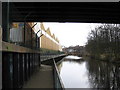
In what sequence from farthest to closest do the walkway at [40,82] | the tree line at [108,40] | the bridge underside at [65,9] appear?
1. the tree line at [108,40]
2. the bridge underside at [65,9]
3. the walkway at [40,82]

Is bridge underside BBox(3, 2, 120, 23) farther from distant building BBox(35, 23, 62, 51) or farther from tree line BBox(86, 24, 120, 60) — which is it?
tree line BBox(86, 24, 120, 60)

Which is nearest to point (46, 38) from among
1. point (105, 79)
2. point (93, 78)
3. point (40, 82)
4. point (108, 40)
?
point (108, 40)

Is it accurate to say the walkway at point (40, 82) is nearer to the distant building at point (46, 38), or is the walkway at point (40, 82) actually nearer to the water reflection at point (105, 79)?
the water reflection at point (105, 79)

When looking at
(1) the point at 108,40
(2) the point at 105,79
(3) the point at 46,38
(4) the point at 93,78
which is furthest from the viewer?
(3) the point at 46,38

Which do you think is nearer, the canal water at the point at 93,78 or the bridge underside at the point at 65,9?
the bridge underside at the point at 65,9

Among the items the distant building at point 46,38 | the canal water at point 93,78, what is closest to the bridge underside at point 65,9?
the canal water at point 93,78

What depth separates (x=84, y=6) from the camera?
15094 mm

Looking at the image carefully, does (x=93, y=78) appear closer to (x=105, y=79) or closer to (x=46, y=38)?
(x=105, y=79)

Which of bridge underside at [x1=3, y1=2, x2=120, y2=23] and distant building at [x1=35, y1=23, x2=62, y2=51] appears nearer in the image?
bridge underside at [x1=3, y1=2, x2=120, y2=23]

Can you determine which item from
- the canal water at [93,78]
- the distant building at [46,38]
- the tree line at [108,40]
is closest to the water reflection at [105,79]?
the canal water at [93,78]

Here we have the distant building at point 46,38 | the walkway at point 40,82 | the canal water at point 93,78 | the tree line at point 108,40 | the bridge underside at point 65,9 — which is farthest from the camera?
the distant building at point 46,38

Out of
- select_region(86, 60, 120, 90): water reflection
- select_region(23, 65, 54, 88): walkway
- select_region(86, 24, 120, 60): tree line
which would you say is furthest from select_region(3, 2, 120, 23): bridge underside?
select_region(86, 24, 120, 60): tree line

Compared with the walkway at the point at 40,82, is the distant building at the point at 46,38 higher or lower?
higher

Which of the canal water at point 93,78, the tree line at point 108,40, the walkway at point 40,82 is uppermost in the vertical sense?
the tree line at point 108,40
